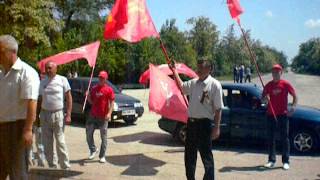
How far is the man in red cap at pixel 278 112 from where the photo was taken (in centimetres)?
888

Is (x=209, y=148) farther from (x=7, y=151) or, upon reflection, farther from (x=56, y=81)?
(x=56, y=81)

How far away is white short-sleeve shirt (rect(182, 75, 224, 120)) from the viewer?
21.7 feet

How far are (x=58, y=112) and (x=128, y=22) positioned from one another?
1991 millimetres

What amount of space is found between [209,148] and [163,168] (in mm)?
2479

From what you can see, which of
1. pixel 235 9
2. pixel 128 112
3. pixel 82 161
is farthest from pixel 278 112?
pixel 128 112

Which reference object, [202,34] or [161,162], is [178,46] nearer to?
[202,34]

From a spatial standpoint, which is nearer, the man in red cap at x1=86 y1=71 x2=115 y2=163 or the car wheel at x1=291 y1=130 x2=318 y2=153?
the man in red cap at x1=86 y1=71 x2=115 y2=163

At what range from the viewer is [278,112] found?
8891 mm

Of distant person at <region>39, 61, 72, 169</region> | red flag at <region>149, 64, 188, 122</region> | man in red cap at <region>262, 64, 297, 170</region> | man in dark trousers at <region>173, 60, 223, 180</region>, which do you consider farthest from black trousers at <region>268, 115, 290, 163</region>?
distant person at <region>39, 61, 72, 169</region>

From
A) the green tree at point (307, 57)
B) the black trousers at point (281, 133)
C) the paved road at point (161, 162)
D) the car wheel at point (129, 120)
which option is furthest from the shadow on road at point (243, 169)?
the green tree at point (307, 57)

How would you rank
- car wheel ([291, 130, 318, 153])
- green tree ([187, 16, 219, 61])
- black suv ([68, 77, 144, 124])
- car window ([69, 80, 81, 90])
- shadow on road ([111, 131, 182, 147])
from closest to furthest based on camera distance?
1. car wheel ([291, 130, 318, 153])
2. shadow on road ([111, 131, 182, 147])
3. black suv ([68, 77, 144, 124])
4. car window ([69, 80, 81, 90])
5. green tree ([187, 16, 219, 61])

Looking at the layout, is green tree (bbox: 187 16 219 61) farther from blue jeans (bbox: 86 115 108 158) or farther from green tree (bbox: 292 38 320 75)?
green tree (bbox: 292 38 320 75)

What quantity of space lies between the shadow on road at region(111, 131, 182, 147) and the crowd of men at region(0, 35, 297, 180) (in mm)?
2684

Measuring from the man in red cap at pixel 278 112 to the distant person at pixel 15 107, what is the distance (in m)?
4.84
